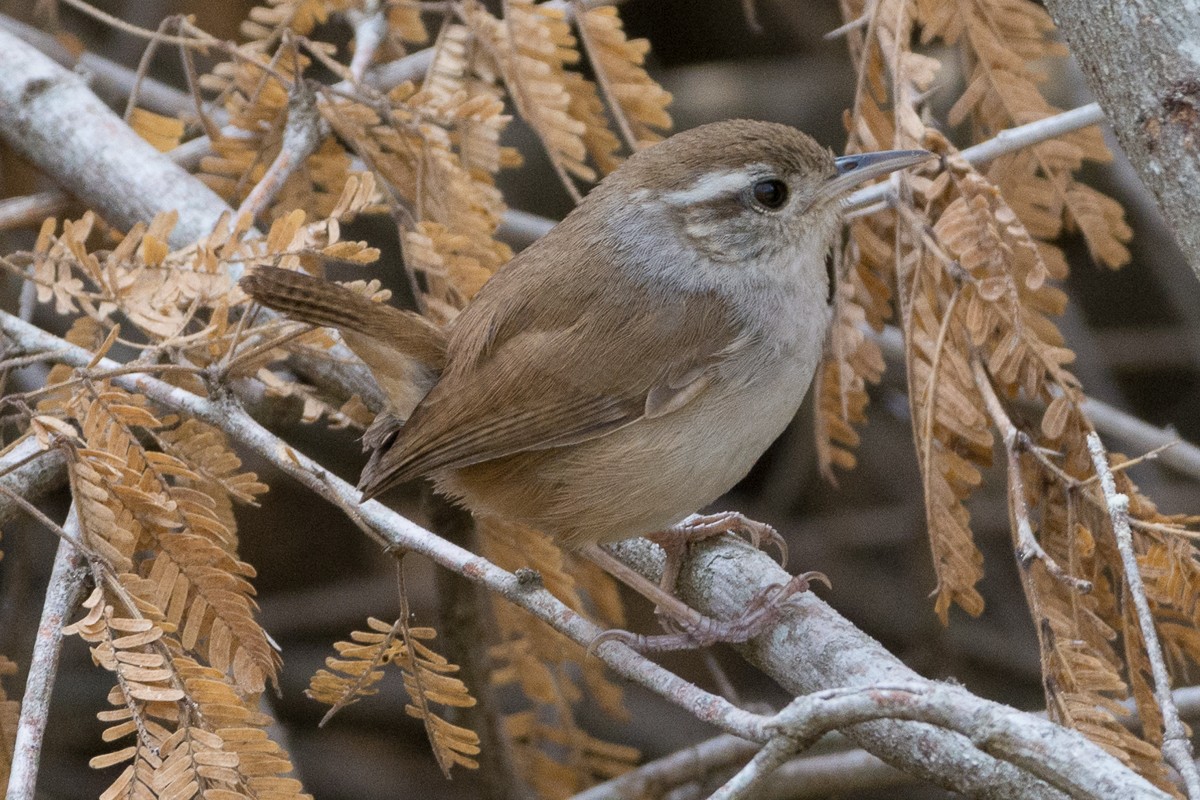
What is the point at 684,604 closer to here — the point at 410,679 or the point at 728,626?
the point at 728,626

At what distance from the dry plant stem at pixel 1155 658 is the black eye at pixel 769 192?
92 cm

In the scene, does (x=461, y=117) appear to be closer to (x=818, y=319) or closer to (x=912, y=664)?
(x=818, y=319)

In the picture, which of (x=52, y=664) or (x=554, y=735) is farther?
(x=554, y=735)

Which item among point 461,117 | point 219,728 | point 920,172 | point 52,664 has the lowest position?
point 219,728

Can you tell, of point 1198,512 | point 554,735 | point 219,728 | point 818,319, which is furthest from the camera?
point 1198,512

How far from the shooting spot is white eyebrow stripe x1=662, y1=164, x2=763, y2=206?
2.77 m

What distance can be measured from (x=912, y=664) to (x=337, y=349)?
283 cm

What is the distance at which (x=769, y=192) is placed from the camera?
278 cm

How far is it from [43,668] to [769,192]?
168 cm

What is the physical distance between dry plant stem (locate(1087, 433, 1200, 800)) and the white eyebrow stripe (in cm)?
96

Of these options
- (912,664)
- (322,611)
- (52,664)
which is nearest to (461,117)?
(52,664)

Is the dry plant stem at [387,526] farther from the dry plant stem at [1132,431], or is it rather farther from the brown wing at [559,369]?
the dry plant stem at [1132,431]

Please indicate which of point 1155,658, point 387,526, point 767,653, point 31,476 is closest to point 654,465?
point 767,653

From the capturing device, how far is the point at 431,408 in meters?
2.63
